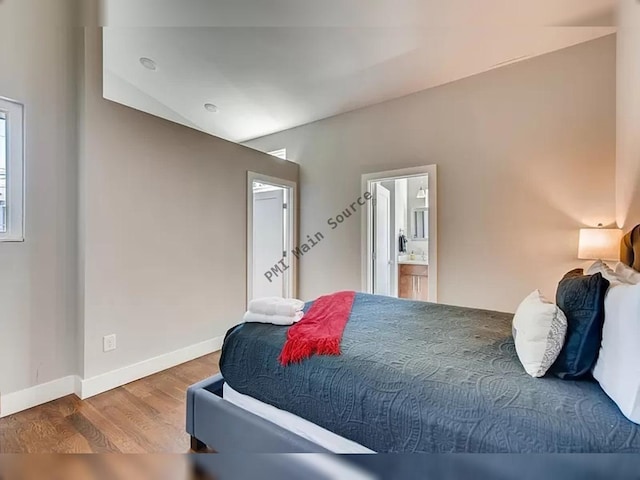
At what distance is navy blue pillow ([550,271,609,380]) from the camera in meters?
1.10

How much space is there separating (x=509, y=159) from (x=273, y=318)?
2556 mm

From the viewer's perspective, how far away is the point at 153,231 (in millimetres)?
2668

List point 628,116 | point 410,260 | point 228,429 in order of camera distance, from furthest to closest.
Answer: point 410,260 < point 628,116 < point 228,429

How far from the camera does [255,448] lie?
1.34m

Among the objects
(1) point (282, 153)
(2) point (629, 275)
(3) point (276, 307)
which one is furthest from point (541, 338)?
(1) point (282, 153)

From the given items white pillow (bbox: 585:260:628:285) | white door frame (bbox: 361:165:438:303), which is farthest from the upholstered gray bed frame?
white door frame (bbox: 361:165:438:303)

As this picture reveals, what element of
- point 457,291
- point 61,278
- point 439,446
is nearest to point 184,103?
point 61,278

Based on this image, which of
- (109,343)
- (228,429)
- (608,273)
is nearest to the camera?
(228,429)

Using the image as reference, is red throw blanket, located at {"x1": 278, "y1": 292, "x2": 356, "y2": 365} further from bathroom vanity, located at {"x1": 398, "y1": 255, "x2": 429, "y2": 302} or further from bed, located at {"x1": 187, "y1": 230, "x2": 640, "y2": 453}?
bathroom vanity, located at {"x1": 398, "y1": 255, "x2": 429, "y2": 302}

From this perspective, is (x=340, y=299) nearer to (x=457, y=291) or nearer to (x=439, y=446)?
(x=439, y=446)

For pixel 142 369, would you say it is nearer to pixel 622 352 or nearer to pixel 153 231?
pixel 153 231

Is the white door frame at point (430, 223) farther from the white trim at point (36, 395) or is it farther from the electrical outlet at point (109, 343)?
the white trim at point (36, 395)

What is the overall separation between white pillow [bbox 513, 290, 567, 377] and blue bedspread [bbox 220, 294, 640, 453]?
0.06m

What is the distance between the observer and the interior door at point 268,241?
4.11 meters
